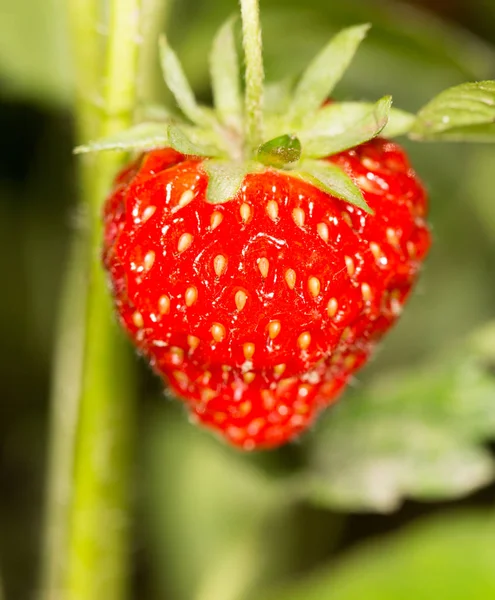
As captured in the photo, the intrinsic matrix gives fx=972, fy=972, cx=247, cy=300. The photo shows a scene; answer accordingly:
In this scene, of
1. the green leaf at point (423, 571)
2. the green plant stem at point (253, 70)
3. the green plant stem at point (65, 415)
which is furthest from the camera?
the green leaf at point (423, 571)

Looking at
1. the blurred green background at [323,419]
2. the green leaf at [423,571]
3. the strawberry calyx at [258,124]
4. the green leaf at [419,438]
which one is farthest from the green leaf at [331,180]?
the green leaf at [423,571]

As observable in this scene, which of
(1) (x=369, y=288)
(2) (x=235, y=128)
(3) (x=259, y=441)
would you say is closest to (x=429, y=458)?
(3) (x=259, y=441)

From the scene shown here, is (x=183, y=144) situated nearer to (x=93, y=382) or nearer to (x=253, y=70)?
(x=253, y=70)

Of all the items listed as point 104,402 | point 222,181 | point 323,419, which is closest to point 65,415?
point 104,402

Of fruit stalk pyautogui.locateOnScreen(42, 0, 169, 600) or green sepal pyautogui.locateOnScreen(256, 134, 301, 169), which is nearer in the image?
green sepal pyautogui.locateOnScreen(256, 134, 301, 169)

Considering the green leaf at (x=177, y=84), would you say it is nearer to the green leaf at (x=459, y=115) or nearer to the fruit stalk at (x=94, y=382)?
the fruit stalk at (x=94, y=382)

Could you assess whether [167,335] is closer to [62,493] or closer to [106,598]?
[62,493]

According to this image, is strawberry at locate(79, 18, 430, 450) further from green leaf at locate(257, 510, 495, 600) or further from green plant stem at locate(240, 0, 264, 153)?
green leaf at locate(257, 510, 495, 600)

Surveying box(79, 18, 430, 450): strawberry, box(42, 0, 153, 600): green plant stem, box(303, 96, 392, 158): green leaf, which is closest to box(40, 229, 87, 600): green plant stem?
box(42, 0, 153, 600): green plant stem
